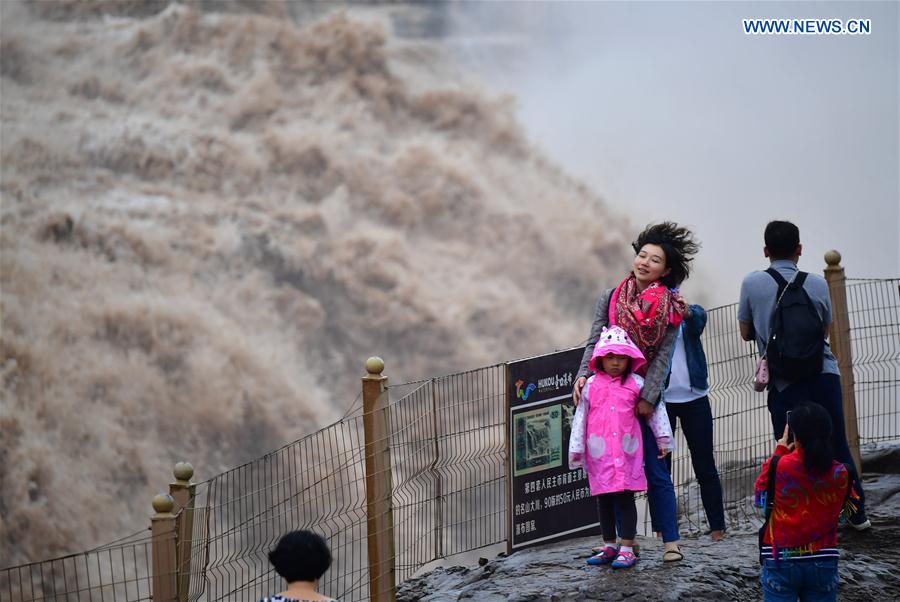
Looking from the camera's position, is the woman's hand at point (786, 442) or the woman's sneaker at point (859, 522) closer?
the woman's hand at point (786, 442)

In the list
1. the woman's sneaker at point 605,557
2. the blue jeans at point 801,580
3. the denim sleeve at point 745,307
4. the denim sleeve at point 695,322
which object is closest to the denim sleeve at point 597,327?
the denim sleeve at point 695,322

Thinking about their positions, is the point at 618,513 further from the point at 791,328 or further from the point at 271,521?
the point at 271,521

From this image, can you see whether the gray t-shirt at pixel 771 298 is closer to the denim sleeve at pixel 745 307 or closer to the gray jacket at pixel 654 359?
the denim sleeve at pixel 745 307

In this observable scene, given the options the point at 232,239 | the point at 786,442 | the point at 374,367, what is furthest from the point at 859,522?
the point at 232,239

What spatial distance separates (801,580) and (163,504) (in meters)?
2.17

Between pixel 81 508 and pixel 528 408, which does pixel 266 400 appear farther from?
pixel 528 408

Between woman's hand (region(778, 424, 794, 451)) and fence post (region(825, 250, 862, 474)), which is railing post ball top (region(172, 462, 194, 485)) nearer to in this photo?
woman's hand (region(778, 424, 794, 451))

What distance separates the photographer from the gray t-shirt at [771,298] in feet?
14.4

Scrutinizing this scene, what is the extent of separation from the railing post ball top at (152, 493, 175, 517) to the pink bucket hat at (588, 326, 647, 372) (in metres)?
1.65

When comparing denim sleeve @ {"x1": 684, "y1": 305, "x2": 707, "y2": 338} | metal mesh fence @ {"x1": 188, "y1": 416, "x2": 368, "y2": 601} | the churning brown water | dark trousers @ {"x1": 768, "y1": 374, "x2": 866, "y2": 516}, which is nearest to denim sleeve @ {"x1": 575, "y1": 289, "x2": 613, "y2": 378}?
denim sleeve @ {"x1": 684, "y1": 305, "x2": 707, "y2": 338}

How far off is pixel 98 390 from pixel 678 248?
11543mm

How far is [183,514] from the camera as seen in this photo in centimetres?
392

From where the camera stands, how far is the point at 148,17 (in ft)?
Result: 53.6

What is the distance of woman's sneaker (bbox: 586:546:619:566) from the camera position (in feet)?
14.3
